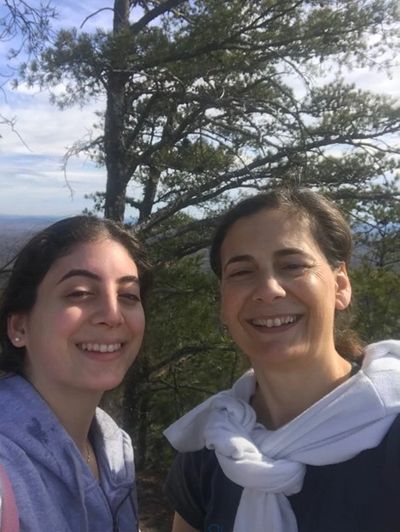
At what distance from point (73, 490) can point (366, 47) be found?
4482mm

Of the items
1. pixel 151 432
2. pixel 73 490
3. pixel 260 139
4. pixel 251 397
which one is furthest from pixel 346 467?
pixel 151 432

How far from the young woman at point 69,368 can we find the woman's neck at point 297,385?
18.2 inches

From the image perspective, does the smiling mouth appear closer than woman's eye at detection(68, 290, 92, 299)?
Yes

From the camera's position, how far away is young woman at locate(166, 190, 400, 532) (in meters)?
1.34

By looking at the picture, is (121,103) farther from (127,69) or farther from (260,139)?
(260,139)

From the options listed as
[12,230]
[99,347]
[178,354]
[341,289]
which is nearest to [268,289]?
[341,289]

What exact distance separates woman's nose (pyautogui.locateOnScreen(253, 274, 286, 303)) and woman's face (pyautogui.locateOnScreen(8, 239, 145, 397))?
16.7 inches

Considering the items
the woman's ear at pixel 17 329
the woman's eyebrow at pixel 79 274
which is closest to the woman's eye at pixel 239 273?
the woman's eyebrow at pixel 79 274

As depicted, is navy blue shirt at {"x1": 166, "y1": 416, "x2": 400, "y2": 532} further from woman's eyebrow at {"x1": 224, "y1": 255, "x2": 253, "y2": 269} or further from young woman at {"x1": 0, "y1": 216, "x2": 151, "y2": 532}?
woman's eyebrow at {"x1": 224, "y1": 255, "x2": 253, "y2": 269}

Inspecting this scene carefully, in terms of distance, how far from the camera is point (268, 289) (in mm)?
1573

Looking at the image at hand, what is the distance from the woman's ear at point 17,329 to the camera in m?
1.77

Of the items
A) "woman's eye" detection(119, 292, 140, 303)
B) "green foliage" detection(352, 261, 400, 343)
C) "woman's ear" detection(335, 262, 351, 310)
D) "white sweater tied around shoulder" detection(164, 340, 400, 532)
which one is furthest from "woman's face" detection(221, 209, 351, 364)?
"green foliage" detection(352, 261, 400, 343)

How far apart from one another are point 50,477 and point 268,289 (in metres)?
0.79

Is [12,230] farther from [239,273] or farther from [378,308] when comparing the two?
[378,308]
